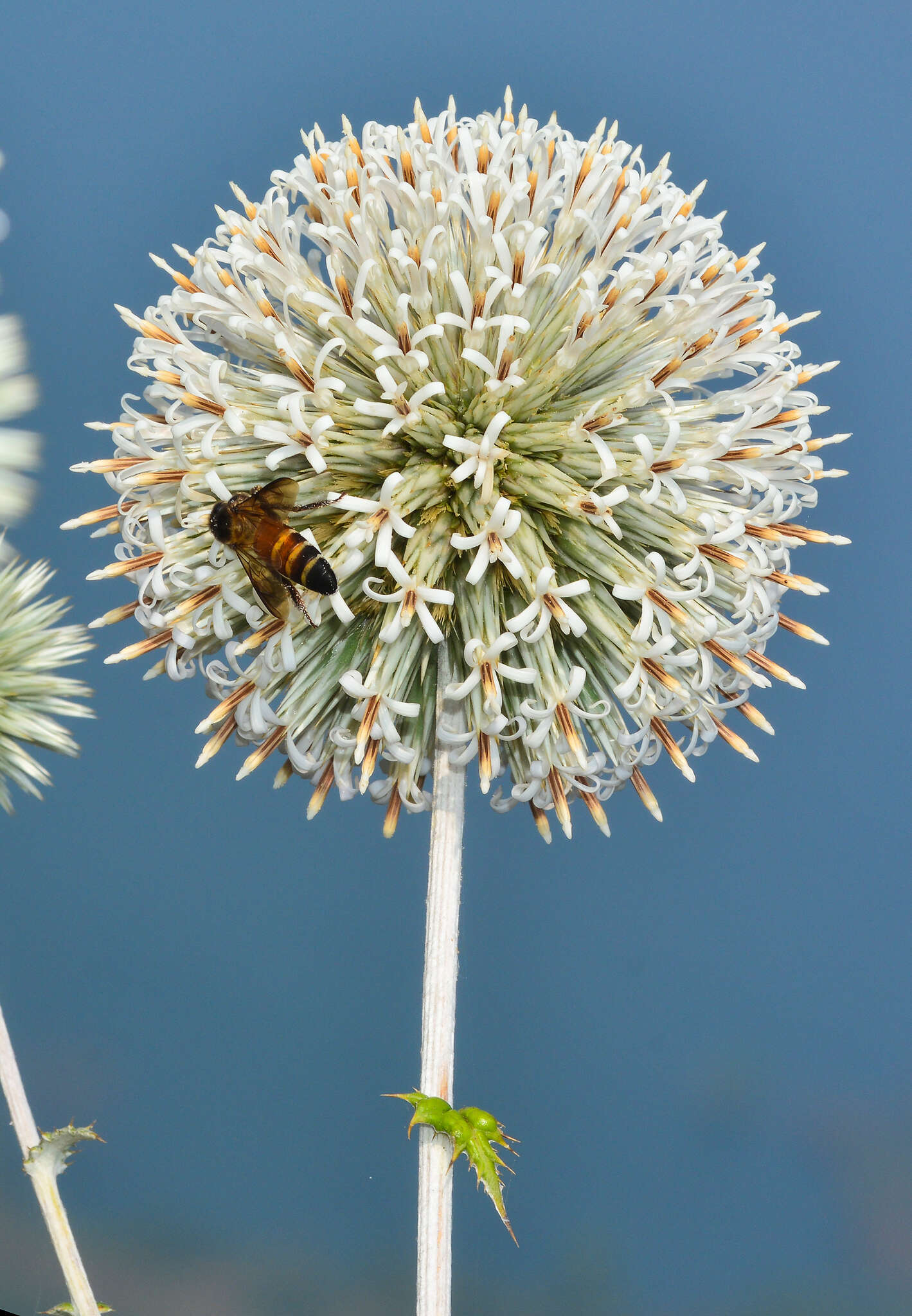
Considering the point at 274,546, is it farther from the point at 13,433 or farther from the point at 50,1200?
the point at 50,1200

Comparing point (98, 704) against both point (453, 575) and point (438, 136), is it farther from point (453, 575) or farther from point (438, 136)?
point (438, 136)

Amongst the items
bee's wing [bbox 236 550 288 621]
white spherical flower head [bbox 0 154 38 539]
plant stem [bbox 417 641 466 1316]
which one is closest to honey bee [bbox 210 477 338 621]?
bee's wing [bbox 236 550 288 621]

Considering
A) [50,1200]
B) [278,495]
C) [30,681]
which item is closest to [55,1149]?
[50,1200]

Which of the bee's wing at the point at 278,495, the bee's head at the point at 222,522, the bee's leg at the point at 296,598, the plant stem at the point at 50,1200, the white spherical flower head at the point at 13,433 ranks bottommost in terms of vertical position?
the plant stem at the point at 50,1200

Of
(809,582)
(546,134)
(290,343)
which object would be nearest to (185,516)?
(290,343)

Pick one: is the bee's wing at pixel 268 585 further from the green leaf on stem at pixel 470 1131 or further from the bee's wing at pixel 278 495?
the green leaf on stem at pixel 470 1131

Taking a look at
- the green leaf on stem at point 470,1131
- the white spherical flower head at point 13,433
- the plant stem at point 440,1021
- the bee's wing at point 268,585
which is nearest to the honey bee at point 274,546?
the bee's wing at point 268,585

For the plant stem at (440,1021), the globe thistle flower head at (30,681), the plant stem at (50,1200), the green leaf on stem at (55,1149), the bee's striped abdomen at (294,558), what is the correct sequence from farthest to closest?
the globe thistle flower head at (30,681), the plant stem at (50,1200), the green leaf on stem at (55,1149), the plant stem at (440,1021), the bee's striped abdomen at (294,558)
